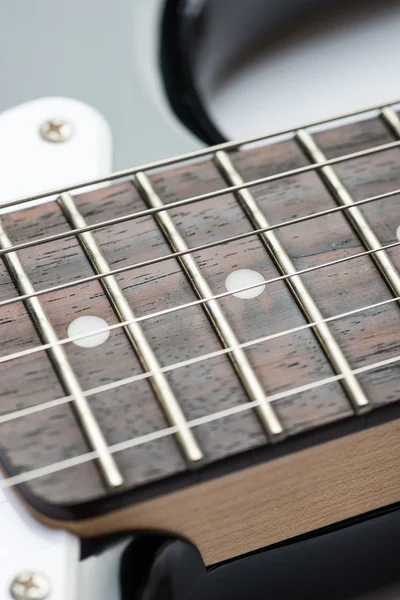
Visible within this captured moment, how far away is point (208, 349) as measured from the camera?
563 mm

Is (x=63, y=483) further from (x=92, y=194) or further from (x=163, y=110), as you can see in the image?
(x=163, y=110)

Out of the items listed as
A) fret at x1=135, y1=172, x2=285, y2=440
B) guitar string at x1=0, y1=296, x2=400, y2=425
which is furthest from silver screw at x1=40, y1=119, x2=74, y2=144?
guitar string at x1=0, y1=296, x2=400, y2=425

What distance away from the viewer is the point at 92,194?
2.09ft

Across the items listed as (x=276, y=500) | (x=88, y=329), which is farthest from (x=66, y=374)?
(x=276, y=500)

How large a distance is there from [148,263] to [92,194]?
0.08 m

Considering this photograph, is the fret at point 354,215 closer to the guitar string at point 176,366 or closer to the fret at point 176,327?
the guitar string at point 176,366

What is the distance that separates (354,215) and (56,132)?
246mm

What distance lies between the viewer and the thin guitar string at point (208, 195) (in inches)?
23.7

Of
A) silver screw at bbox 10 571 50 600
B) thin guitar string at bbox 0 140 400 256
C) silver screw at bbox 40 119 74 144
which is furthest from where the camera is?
silver screw at bbox 40 119 74 144

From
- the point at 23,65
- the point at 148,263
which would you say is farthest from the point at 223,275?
the point at 23,65

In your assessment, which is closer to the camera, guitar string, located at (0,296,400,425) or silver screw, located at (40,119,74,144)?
guitar string, located at (0,296,400,425)

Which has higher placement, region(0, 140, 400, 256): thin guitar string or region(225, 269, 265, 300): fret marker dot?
region(0, 140, 400, 256): thin guitar string

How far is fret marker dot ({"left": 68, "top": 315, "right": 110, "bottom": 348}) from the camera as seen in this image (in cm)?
56

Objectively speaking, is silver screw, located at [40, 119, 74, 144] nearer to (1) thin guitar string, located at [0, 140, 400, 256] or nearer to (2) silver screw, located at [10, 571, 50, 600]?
(1) thin guitar string, located at [0, 140, 400, 256]
